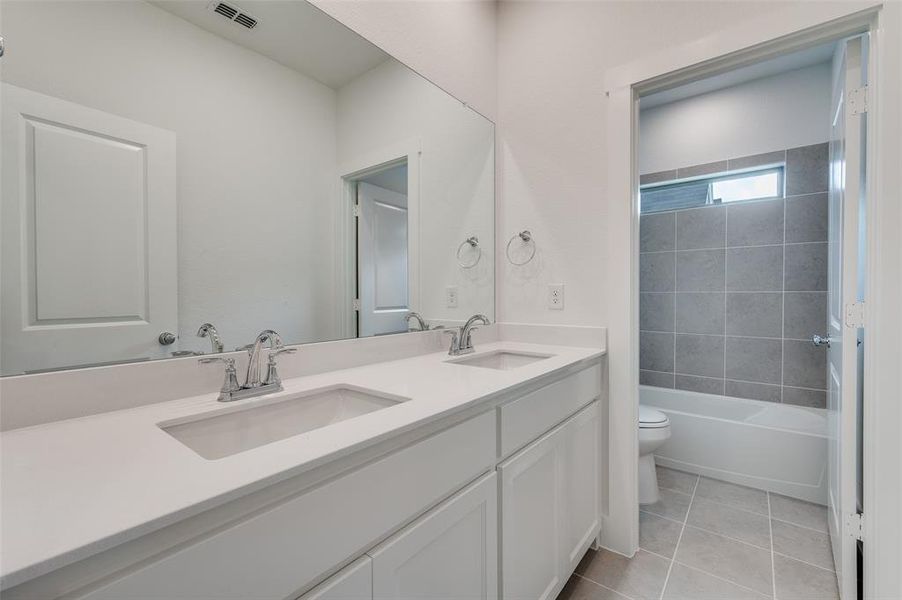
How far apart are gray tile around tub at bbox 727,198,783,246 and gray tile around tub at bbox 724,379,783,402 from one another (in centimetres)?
92

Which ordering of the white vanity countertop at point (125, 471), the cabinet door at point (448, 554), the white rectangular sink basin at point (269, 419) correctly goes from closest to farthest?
the white vanity countertop at point (125, 471), the cabinet door at point (448, 554), the white rectangular sink basin at point (269, 419)

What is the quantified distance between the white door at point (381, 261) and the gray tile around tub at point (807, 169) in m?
2.49

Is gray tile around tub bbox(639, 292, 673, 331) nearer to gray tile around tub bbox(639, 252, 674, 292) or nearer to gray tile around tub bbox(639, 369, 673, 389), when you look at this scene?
gray tile around tub bbox(639, 252, 674, 292)

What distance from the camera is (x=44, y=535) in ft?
1.35

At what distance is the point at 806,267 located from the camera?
2451 mm

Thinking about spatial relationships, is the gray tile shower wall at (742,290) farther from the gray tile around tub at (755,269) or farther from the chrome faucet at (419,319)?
the chrome faucet at (419,319)

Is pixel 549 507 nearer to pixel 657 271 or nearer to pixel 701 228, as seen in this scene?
pixel 657 271

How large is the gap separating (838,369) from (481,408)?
143 cm

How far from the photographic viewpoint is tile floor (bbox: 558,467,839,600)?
1.44 metres

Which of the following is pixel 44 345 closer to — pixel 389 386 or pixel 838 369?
pixel 389 386

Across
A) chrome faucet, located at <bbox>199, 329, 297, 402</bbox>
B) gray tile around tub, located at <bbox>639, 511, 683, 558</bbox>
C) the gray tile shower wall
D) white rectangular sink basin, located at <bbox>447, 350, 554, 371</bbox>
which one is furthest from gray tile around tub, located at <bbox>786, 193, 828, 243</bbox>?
chrome faucet, located at <bbox>199, 329, 297, 402</bbox>

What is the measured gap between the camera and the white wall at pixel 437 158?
141cm

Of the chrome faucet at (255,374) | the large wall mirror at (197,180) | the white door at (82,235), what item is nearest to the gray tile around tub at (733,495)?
the large wall mirror at (197,180)

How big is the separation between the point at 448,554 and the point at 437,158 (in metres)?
1.47
